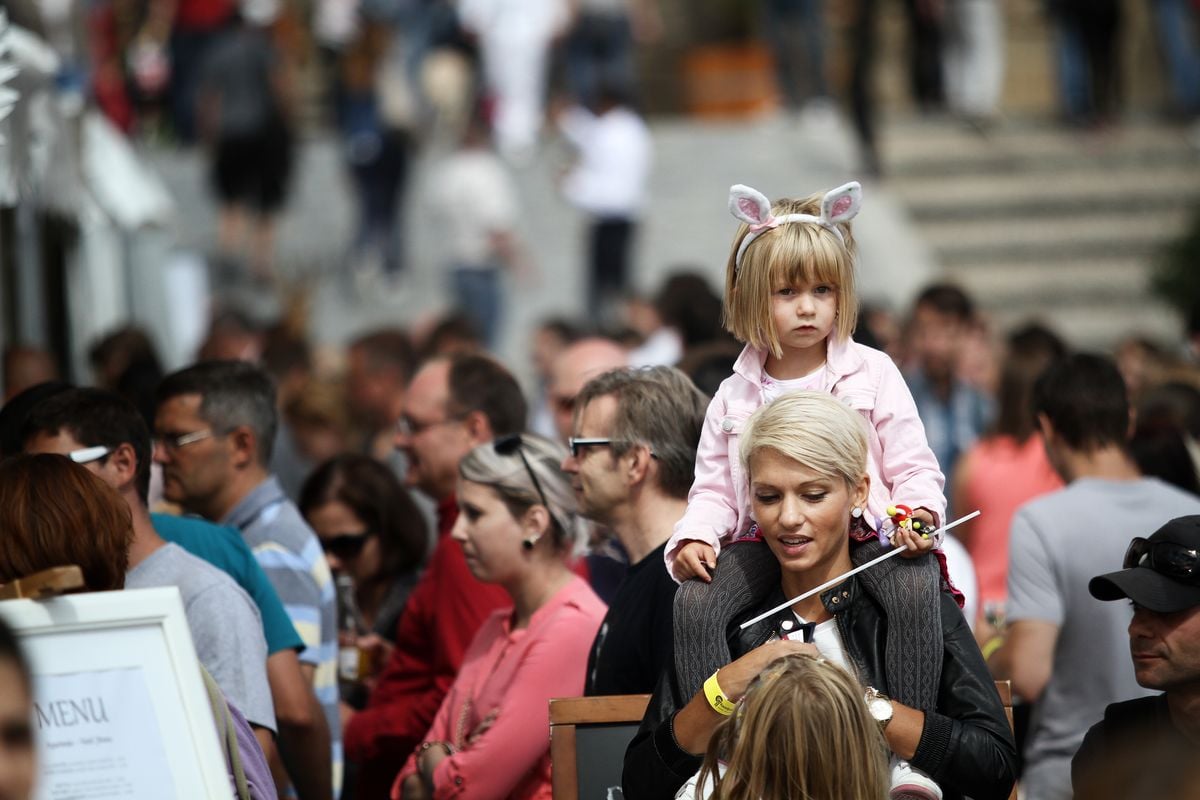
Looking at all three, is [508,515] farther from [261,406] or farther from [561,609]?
[261,406]

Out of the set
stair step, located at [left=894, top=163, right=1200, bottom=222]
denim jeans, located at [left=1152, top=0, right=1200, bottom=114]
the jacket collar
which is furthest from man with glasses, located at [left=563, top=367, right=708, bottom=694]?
denim jeans, located at [left=1152, top=0, right=1200, bottom=114]

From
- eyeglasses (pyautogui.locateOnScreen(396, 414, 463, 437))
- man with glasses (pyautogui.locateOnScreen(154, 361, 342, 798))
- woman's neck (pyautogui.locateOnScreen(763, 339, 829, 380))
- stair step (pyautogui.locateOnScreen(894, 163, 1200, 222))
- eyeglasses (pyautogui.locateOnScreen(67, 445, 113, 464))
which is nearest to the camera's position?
woman's neck (pyautogui.locateOnScreen(763, 339, 829, 380))

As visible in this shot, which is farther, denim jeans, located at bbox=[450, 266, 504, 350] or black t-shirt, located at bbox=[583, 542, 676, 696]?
denim jeans, located at bbox=[450, 266, 504, 350]

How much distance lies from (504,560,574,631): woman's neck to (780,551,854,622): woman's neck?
4.26 feet

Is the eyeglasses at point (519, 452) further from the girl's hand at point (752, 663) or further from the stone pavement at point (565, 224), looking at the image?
the stone pavement at point (565, 224)

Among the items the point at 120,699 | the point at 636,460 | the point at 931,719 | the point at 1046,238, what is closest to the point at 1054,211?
the point at 1046,238

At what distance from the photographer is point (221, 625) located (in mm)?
4801

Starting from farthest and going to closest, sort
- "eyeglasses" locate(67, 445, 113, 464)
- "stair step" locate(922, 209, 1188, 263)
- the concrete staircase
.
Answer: "stair step" locate(922, 209, 1188, 263) → the concrete staircase → "eyeglasses" locate(67, 445, 113, 464)

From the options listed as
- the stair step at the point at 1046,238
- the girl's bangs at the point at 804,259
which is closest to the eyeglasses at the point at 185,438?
the girl's bangs at the point at 804,259

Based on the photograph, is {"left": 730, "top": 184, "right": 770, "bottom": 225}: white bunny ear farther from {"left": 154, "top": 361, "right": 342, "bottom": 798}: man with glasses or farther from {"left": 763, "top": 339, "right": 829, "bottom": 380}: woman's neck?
{"left": 154, "top": 361, "right": 342, "bottom": 798}: man with glasses

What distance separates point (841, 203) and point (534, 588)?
5.22 ft

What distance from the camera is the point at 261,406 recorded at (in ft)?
19.8

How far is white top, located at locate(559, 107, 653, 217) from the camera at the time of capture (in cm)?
1509

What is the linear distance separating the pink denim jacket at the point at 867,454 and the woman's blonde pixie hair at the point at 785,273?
0.25 ft
